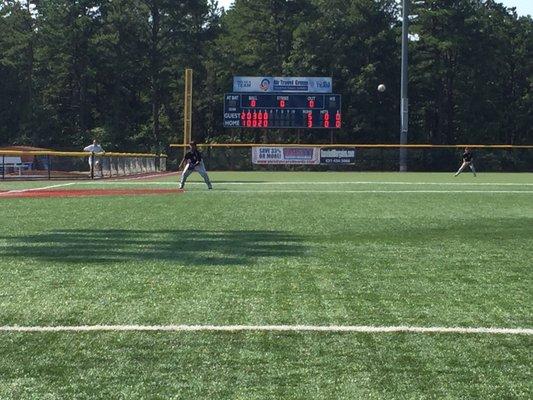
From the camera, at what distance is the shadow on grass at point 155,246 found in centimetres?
780

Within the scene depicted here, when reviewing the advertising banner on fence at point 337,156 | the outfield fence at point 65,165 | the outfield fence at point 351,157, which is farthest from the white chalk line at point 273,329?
the advertising banner on fence at point 337,156

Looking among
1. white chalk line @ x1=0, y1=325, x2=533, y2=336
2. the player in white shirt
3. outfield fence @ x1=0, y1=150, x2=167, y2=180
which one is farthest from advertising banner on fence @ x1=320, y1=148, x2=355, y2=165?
white chalk line @ x1=0, y1=325, x2=533, y2=336

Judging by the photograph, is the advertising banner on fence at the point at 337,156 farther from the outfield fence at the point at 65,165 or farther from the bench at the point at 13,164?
the bench at the point at 13,164

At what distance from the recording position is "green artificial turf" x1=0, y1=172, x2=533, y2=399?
3801 millimetres

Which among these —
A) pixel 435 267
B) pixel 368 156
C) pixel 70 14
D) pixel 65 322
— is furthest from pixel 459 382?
pixel 70 14

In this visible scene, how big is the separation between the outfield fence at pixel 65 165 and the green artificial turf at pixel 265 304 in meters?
19.2

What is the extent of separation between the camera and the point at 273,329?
4.74 m

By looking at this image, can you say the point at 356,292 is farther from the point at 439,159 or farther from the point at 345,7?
the point at 345,7

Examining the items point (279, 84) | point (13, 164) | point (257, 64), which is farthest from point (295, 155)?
point (257, 64)

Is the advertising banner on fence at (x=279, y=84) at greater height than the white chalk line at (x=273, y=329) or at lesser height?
greater

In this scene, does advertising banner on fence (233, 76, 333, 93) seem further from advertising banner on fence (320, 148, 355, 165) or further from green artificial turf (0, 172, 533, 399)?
green artificial turf (0, 172, 533, 399)

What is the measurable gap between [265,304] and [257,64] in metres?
58.8

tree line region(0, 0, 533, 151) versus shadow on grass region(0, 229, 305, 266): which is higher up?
tree line region(0, 0, 533, 151)

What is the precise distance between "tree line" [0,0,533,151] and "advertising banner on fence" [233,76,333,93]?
1577 cm
